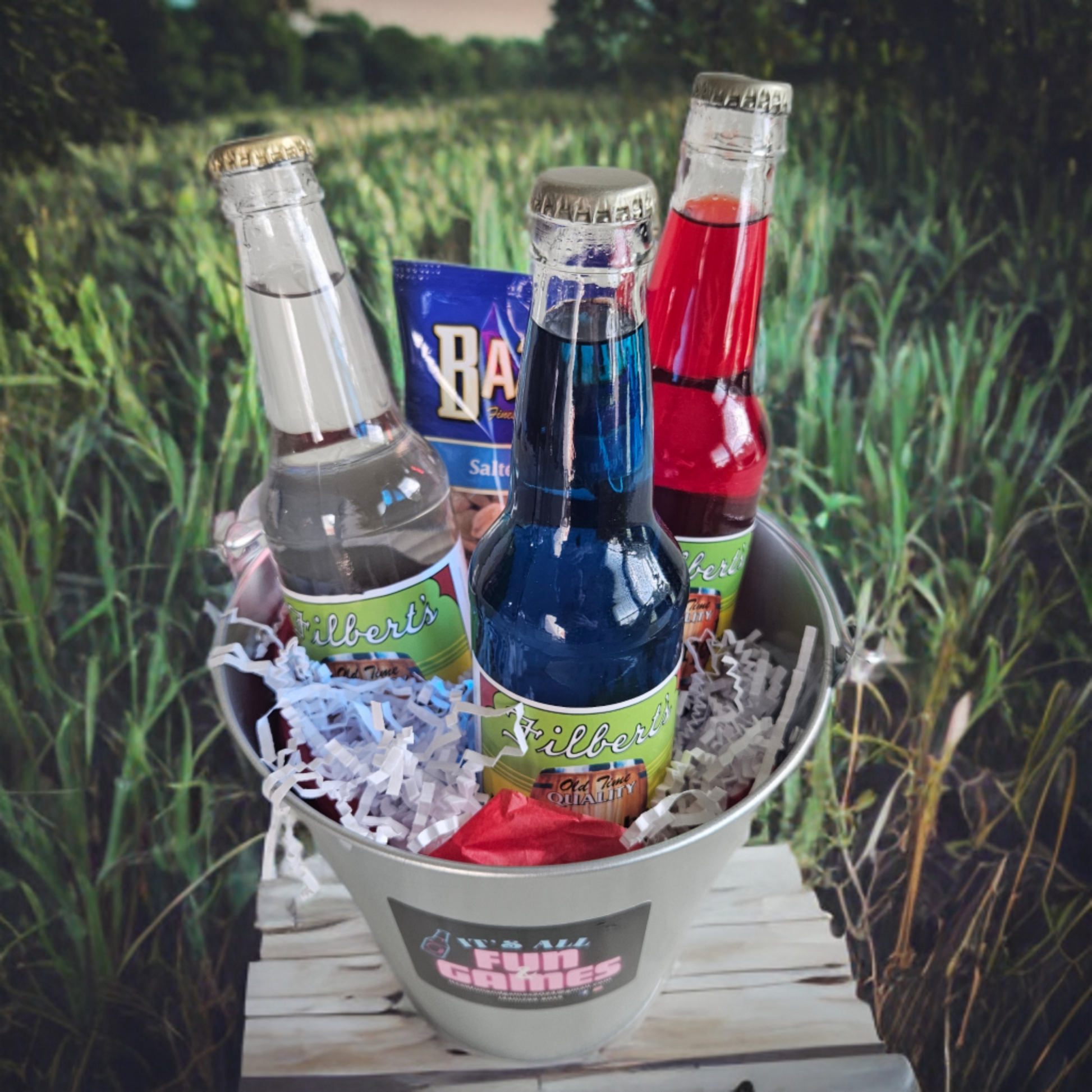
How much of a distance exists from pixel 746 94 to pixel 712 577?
260 mm

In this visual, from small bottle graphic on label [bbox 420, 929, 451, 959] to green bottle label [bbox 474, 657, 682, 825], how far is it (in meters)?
0.08

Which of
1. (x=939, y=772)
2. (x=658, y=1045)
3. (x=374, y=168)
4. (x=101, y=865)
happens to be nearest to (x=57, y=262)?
(x=374, y=168)

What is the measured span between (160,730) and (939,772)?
0.67 meters

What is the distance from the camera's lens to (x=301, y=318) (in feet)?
1.53

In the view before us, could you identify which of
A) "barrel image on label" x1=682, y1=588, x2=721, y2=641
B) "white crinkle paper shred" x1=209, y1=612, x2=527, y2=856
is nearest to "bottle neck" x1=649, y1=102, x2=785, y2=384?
"barrel image on label" x1=682, y1=588, x2=721, y2=641

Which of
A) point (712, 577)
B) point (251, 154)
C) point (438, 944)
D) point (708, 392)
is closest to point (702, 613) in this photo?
point (712, 577)

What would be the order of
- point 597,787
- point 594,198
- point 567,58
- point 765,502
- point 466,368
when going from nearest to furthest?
point 594,198
point 597,787
point 466,368
point 567,58
point 765,502

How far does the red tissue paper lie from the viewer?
436 mm

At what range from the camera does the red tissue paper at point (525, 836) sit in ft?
Answer: 1.43

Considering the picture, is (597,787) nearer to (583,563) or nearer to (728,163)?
(583,563)

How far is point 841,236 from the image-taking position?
2.44ft

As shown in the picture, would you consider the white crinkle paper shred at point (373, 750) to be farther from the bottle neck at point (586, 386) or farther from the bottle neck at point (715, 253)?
the bottle neck at point (715, 253)

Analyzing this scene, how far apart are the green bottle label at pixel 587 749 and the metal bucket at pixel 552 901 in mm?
46

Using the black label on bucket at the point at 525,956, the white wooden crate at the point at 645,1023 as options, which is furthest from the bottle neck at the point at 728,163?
the white wooden crate at the point at 645,1023
